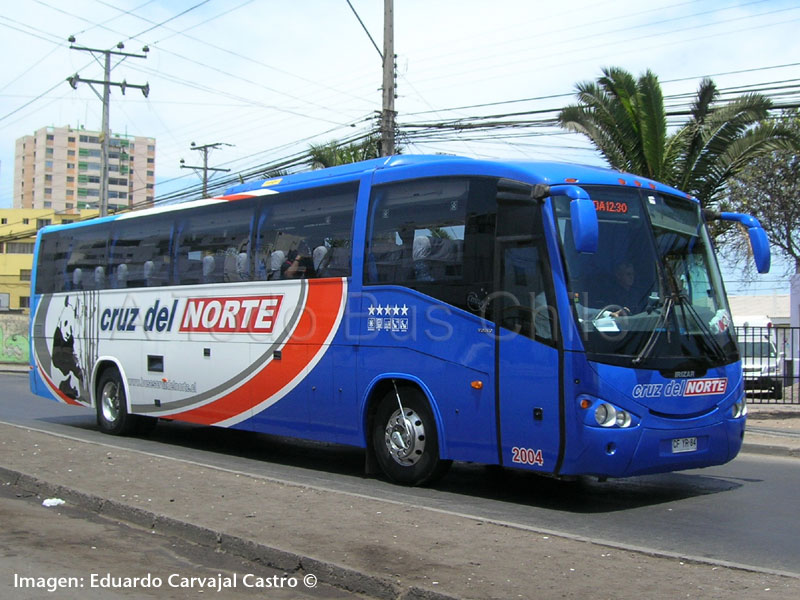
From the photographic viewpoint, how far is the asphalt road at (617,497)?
743 centimetres

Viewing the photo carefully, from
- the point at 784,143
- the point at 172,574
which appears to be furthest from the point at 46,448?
the point at 784,143

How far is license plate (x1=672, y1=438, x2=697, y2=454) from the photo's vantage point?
8.57 metres

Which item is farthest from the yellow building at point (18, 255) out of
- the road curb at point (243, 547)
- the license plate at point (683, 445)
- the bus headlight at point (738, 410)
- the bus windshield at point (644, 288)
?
the license plate at point (683, 445)

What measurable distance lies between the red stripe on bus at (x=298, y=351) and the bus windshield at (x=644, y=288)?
3389mm

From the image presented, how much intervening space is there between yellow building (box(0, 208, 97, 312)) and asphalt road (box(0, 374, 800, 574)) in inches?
2288

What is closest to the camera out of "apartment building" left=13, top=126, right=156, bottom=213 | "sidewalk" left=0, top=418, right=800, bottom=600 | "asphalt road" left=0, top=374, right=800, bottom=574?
"sidewalk" left=0, top=418, right=800, bottom=600

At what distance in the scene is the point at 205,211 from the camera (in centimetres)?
1317

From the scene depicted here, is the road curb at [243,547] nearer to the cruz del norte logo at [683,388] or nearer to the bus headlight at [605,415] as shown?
the bus headlight at [605,415]

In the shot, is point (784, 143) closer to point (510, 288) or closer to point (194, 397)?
point (510, 288)

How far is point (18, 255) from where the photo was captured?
83375 mm

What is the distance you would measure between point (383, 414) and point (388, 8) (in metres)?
15.0

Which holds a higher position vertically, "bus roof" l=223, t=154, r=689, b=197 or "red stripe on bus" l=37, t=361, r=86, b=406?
"bus roof" l=223, t=154, r=689, b=197

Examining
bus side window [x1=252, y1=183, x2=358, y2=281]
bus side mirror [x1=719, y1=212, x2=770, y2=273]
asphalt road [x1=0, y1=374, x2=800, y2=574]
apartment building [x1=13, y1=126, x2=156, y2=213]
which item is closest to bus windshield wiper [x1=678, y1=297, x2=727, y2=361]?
bus side mirror [x1=719, y1=212, x2=770, y2=273]

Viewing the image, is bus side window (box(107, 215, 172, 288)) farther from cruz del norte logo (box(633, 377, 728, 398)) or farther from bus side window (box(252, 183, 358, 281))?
cruz del norte logo (box(633, 377, 728, 398))
